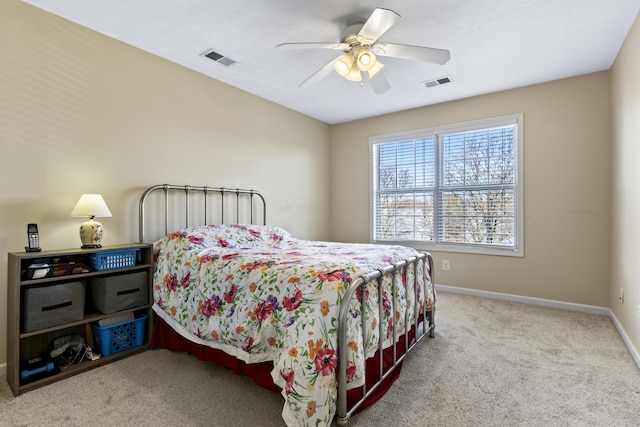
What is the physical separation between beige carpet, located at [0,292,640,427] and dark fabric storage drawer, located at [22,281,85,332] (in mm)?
396

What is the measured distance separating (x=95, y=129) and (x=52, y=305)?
4.40 ft

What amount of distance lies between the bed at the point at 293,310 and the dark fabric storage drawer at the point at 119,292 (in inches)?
4.6

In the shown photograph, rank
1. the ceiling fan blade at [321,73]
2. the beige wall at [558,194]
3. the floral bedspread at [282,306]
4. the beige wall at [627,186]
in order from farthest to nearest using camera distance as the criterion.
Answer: the beige wall at [558,194] < the ceiling fan blade at [321,73] < the beige wall at [627,186] < the floral bedspread at [282,306]

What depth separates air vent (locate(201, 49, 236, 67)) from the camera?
9.33ft

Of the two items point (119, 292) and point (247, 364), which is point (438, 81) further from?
point (119, 292)

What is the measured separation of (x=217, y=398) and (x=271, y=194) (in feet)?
8.54

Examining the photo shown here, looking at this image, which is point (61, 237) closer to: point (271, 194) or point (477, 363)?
point (271, 194)

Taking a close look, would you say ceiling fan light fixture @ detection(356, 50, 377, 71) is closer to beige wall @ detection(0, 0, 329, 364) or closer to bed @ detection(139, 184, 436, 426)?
bed @ detection(139, 184, 436, 426)

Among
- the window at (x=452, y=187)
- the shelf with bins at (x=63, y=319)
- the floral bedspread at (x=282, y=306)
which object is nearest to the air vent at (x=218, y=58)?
the floral bedspread at (x=282, y=306)

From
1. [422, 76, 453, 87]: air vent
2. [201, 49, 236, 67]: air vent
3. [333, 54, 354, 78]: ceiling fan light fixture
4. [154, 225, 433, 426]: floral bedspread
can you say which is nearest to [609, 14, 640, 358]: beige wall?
[422, 76, 453, 87]: air vent

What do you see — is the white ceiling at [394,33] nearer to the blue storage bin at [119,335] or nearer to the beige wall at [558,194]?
the beige wall at [558,194]

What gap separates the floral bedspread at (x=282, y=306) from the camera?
1.43 metres

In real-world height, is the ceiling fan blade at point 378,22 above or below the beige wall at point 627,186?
above

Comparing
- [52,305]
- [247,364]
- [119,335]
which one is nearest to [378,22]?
[247,364]
